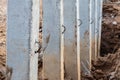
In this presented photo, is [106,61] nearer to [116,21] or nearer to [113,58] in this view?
[113,58]

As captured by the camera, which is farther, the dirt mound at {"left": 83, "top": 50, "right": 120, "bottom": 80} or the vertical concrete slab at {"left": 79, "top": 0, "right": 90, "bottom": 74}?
the vertical concrete slab at {"left": 79, "top": 0, "right": 90, "bottom": 74}

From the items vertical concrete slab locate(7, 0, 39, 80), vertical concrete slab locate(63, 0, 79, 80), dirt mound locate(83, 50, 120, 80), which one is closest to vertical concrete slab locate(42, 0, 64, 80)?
vertical concrete slab locate(63, 0, 79, 80)

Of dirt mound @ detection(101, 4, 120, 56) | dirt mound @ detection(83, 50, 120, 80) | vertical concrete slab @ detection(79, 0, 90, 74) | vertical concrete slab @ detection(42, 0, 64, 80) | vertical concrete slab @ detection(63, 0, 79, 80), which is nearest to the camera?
vertical concrete slab @ detection(42, 0, 64, 80)

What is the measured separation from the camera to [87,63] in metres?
7.21

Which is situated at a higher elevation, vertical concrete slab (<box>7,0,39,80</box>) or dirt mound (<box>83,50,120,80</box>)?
vertical concrete slab (<box>7,0,39,80</box>)

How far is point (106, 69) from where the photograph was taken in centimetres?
795

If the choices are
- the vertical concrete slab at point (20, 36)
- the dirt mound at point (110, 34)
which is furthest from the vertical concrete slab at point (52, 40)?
the dirt mound at point (110, 34)

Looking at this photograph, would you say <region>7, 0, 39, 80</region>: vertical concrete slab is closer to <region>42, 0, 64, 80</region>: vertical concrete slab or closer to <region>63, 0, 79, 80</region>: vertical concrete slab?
<region>42, 0, 64, 80</region>: vertical concrete slab

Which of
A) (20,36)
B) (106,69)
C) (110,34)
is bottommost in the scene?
(106,69)

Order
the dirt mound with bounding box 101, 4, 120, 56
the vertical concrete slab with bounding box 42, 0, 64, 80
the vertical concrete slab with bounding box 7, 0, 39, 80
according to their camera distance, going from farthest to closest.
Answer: the dirt mound with bounding box 101, 4, 120, 56 < the vertical concrete slab with bounding box 42, 0, 64, 80 < the vertical concrete slab with bounding box 7, 0, 39, 80

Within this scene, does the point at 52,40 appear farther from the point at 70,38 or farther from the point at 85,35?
the point at 85,35

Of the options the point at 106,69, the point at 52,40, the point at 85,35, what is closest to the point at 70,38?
the point at 52,40

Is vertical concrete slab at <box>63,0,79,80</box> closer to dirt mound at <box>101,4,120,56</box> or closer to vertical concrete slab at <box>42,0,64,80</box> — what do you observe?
vertical concrete slab at <box>42,0,64,80</box>

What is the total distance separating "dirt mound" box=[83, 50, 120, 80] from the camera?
22.6 feet
